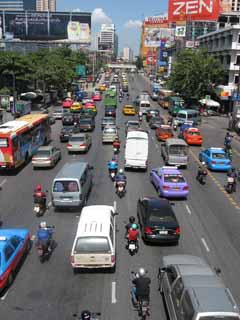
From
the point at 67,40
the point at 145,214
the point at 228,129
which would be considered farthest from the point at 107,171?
the point at 67,40

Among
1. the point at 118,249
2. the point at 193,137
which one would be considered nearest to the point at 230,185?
the point at 118,249

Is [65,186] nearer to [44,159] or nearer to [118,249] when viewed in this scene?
[118,249]

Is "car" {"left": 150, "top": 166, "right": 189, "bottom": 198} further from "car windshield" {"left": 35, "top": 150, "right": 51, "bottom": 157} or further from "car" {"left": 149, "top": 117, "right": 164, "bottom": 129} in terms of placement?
"car" {"left": 149, "top": 117, "right": 164, "bottom": 129}

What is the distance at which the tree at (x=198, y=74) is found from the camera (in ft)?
240

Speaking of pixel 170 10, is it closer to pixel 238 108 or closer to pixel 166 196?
pixel 238 108

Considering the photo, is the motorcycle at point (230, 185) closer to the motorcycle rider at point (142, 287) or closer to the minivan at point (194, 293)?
the minivan at point (194, 293)

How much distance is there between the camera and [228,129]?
57.6 metres

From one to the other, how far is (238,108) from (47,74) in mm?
36212

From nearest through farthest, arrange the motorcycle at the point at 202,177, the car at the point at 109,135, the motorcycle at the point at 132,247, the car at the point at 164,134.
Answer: the motorcycle at the point at 132,247 → the motorcycle at the point at 202,177 → the car at the point at 109,135 → the car at the point at 164,134

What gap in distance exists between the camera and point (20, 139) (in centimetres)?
3256

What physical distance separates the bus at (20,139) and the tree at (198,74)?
38843 millimetres

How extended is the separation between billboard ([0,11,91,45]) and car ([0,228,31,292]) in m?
136

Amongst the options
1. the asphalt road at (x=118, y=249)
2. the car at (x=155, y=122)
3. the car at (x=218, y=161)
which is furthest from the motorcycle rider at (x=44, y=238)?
the car at (x=155, y=122)

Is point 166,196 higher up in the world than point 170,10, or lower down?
lower down
